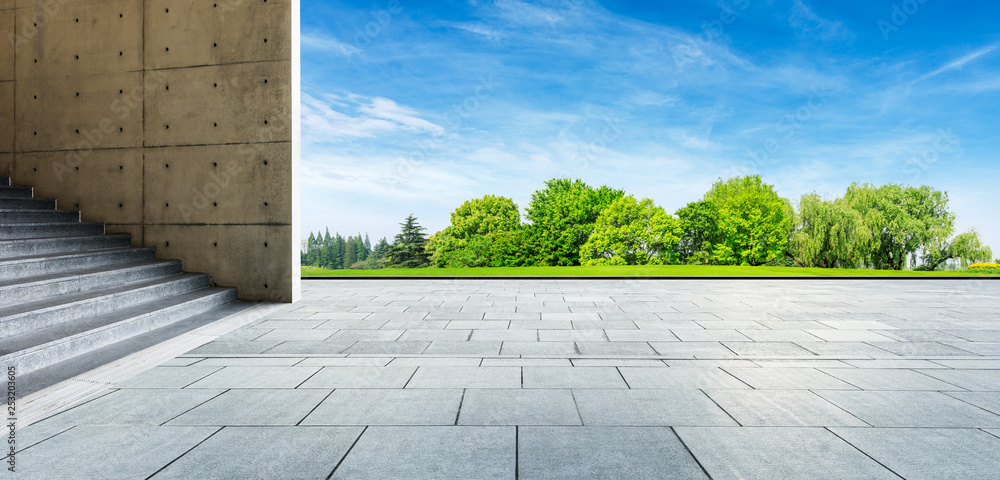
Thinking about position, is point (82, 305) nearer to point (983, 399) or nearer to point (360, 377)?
point (360, 377)

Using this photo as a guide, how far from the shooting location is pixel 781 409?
3.53 metres

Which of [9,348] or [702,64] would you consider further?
[702,64]

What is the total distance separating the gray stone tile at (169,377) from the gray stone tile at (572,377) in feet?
10.4

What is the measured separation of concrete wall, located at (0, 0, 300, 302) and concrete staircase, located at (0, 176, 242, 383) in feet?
1.90

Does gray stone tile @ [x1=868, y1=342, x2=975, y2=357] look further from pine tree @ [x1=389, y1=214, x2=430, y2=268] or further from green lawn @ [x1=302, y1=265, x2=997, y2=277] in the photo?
pine tree @ [x1=389, y1=214, x2=430, y2=268]

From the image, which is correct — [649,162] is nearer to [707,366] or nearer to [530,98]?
[530,98]

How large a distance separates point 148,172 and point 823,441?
11621 mm

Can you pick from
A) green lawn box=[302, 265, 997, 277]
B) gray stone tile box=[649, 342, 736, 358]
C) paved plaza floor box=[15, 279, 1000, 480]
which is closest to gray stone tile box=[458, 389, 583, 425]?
paved plaza floor box=[15, 279, 1000, 480]

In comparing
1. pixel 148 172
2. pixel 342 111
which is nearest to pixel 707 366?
pixel 148 172

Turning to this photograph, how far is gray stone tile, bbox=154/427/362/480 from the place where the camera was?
2533 mm

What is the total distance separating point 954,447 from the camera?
114 inches

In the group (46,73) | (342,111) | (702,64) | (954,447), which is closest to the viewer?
(954,447)

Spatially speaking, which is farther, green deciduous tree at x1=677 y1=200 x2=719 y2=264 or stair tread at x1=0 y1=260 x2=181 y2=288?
green deciduous tree at x1=677 y1=200 x2=719 y2=264

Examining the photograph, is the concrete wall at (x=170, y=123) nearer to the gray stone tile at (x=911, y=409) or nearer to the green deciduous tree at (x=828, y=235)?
the gray stone tile at (x=911, y=409)
